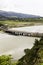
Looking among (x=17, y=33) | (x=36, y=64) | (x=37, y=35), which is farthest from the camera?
(x=17, y=33)

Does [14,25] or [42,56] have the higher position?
[42,56]

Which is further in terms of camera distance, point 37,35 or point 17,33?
point 17,33

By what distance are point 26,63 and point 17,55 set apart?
836cm

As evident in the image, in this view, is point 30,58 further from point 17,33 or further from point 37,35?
point 17,33

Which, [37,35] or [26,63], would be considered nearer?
[26,63]

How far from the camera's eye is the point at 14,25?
6091 centimetres

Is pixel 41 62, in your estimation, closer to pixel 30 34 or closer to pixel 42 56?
pixel 42 56

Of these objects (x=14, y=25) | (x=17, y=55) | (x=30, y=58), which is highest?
(x=30, y=58)

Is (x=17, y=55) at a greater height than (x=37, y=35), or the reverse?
(x=17, y=55)

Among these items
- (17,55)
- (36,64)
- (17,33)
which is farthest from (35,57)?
(17,33)

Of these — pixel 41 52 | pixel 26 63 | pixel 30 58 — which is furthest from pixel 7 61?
pixel 41 52

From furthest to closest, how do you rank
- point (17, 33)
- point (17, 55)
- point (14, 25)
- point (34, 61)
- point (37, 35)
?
point (14, 25)
point (17, 33)
point (37, 35)
point (17, 55)
point (34, 61)

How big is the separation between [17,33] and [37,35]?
18.8ft

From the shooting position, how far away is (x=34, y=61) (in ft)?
46.6
